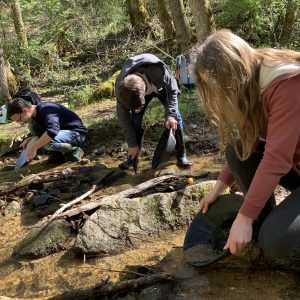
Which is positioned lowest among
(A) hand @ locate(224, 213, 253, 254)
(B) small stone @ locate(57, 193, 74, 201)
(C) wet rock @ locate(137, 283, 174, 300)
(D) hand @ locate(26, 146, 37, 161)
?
(B) small stone @ locate(57, 193, 74, 201)

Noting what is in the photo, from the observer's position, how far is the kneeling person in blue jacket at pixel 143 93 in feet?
12.5

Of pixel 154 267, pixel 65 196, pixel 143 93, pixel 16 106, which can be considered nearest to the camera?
pixel 154 267

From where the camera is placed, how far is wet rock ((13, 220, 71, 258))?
3.18 m

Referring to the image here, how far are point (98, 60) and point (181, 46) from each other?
10.6ft

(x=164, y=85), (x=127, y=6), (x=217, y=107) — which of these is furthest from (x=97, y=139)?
(x=127, y=6)

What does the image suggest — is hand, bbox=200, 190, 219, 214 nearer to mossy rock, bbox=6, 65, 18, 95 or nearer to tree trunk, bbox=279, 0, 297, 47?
tree trunk, bbox=279, 0, 297, 47

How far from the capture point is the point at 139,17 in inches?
495

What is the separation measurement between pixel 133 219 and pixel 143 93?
4.13 ft

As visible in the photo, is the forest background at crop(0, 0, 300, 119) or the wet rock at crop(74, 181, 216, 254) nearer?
the wet rock at crop(74, 181, 216, 254)

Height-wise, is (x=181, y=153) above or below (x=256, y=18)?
below

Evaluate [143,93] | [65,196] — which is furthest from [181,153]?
[65,196]

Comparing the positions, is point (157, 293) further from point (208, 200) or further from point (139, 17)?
point (139, 17)

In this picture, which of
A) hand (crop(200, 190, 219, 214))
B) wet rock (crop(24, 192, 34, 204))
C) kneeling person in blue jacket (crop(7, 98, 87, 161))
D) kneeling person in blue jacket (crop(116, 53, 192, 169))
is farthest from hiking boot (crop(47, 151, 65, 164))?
hand (crop(200, 190, 219, 214))

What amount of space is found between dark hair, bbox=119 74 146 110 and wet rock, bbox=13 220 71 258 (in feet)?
4.12
